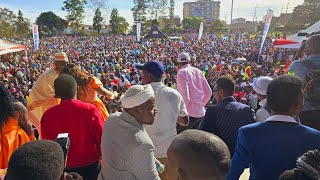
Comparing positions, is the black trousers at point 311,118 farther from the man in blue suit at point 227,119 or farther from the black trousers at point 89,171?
the black trousers at point 89,171

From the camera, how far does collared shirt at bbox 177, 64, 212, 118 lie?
11.8 feet

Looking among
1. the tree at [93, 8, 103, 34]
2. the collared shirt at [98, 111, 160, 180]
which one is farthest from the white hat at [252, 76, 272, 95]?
the tree at [93, 8, 103, 34]

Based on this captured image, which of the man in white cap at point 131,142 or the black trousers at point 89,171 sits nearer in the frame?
the man in white cap at point 131,142

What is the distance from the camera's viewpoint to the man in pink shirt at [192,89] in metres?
3.60

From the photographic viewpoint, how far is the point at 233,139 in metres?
2.60

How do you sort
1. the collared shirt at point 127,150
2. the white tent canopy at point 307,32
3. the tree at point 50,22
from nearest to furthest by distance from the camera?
the collared shirt at point 127,150 < the white tent canopy at point 307,32 < the tree at point 50,22

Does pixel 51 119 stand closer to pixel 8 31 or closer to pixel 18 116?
pixel 18 116

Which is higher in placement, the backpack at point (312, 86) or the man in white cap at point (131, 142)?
the backpack at point (312, 86)

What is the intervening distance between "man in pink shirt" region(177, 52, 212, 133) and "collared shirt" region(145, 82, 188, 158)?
0.79 meters

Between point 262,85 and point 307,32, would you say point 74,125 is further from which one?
point 307,32

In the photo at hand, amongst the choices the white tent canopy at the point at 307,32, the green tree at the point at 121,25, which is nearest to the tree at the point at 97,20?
the green tree at the point at 121,25

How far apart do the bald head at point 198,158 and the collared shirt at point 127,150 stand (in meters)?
0.56

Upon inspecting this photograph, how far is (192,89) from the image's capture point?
3660mm

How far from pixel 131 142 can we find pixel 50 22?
7806cm
